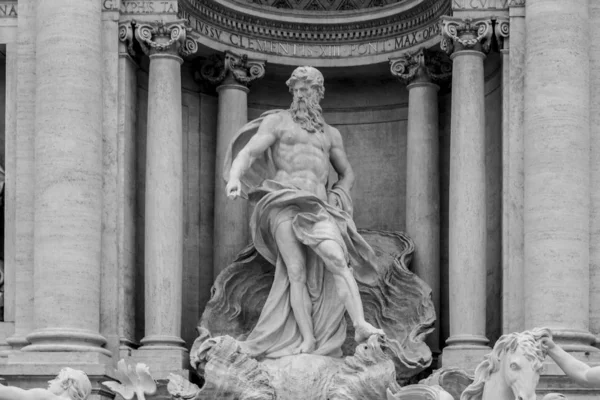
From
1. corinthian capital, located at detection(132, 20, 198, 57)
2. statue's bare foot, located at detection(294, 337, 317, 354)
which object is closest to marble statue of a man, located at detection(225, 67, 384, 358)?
statue's bare foot, located at detection(294, 337, 317, 354)

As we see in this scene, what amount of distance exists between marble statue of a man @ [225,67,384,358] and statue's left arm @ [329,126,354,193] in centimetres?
1

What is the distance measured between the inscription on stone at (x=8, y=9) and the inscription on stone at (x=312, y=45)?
217 centimetres

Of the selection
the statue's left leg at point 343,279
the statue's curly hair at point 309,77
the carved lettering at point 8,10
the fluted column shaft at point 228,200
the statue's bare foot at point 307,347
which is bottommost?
the statue's bare foot at point 307,347

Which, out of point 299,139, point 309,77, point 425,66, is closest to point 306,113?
point 299,139

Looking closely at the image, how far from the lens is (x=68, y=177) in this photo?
24188mm

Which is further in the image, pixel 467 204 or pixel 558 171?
pixel 467 204

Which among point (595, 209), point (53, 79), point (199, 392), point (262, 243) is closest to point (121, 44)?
point (53, 79)

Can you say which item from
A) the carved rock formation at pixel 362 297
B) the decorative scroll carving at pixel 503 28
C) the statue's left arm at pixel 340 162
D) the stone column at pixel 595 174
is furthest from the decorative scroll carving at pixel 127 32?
the stone column at pixel 595 174

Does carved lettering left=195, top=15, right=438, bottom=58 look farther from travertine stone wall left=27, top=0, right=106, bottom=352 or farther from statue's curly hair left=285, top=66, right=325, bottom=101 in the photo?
travertine stone wall left=27, top=0, right=106, bottom=352

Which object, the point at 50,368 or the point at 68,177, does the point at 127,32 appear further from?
the point at 50,368

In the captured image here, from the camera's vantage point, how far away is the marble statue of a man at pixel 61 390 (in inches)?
800

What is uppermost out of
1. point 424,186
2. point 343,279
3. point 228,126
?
point 228,126

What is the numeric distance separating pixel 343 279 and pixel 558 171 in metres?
2.80

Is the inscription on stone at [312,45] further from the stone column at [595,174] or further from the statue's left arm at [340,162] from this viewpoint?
the stone column at [595,174]
